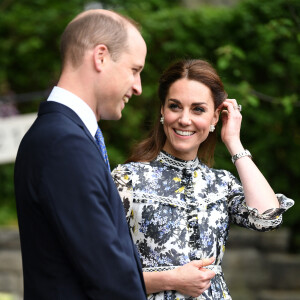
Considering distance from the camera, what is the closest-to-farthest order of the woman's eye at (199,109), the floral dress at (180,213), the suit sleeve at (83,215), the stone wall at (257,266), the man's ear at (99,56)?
the suit sleeve at (83,215), the man's ear at (99,56), the floral dress at (180,213), the woman's eye at (199,109), the stone wall at (257,266)

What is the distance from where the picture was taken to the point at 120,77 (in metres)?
1.88

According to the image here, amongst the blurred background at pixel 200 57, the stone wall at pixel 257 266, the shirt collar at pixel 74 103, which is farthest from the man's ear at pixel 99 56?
the stone wall at pixel 257 266

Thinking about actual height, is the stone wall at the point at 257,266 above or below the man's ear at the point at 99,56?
below

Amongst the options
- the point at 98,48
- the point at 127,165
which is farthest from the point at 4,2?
the point at 98,48

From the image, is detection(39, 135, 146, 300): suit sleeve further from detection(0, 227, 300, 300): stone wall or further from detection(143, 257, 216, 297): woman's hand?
detection(0, 227, 300, 300): stone wall

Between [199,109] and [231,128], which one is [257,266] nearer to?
[231,128]

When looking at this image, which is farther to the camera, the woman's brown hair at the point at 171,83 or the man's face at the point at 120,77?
the woman's brown hair at the point at 171,83

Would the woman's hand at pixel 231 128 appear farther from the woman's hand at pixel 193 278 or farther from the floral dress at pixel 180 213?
the woman's hand at pixel 193 278

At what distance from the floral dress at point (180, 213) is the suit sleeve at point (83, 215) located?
806mm

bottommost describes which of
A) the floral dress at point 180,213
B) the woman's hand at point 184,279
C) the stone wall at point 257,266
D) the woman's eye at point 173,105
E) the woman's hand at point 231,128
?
the stone wall at point 257,266

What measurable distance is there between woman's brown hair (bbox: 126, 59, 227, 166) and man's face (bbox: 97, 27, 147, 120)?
0.76 meters

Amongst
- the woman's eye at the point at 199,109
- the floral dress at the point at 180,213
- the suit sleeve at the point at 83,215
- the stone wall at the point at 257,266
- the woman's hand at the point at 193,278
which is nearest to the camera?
the suit sleeve at the point at 83,215

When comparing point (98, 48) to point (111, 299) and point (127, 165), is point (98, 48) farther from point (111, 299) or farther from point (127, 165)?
point (127, 165)

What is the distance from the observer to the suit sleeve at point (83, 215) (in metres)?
1.67
